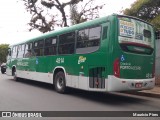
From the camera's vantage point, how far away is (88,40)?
34.3 ft

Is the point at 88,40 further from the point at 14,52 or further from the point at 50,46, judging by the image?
the point at 14,52

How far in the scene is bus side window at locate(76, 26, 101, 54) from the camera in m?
9.98

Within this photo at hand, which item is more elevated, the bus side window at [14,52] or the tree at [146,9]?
the tree at [146,9]

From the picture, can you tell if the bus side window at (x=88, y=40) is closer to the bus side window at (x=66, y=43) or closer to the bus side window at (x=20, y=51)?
the bus side window at (x=66, y=43)

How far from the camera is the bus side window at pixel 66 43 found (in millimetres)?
Result: 11523

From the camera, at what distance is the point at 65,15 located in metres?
26.6

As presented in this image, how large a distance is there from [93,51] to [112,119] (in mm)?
3472

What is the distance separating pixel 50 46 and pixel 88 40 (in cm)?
351

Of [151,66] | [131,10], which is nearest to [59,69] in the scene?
[151,66]

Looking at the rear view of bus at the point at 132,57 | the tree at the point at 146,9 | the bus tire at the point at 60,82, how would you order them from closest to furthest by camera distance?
the rear view of bus at the point at 132,57 → the bus tire at the point at 60,82 → the tree at the point at 146,9

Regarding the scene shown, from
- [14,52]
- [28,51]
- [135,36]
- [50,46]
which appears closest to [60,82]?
[50,46]

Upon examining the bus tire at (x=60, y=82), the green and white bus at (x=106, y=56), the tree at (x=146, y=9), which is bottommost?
the bus tire at (x=60, y=82)

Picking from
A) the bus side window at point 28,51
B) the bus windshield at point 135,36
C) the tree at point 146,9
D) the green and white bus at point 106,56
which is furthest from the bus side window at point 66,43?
the tree at point 146,9

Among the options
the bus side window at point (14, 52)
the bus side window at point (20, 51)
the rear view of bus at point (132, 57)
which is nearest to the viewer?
the rear view of bus at point (132, 57)
